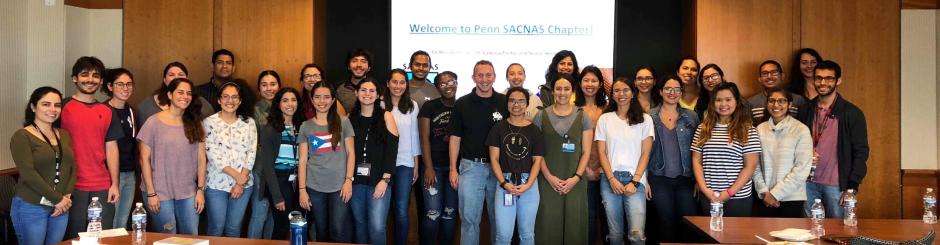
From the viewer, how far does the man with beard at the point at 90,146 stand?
4.26 metres

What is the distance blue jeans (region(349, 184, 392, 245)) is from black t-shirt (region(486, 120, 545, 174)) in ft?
2.56

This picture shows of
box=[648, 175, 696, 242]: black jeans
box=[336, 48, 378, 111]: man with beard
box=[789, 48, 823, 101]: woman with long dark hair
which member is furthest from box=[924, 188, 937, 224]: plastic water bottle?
box=[336, 48, 378, 111]: man with beard

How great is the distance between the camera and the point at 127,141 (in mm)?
4523

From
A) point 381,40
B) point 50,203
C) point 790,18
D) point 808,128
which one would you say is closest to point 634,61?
point 790,18

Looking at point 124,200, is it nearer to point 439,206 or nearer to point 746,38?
point 439,206

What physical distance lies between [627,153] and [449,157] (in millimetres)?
1157

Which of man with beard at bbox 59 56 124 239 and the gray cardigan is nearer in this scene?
man with beard at bbox 59 56 124 239

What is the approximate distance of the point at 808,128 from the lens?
4660mm

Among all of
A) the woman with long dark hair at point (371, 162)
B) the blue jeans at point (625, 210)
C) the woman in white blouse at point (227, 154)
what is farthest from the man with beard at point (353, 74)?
the blue jeans at point (625, 210)

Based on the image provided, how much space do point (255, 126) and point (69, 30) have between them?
2.59m

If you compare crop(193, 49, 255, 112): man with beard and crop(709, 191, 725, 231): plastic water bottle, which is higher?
crop(193, 49, 255, 112): man with beard

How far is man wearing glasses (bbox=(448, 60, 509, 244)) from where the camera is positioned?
4.57 m

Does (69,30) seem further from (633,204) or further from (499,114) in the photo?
(633,204)

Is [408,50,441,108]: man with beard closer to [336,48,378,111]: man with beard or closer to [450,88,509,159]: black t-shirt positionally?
[336,48,378,111]: man with beard
